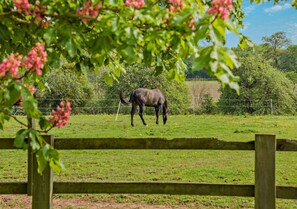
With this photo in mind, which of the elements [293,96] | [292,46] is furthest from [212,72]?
[292,46]

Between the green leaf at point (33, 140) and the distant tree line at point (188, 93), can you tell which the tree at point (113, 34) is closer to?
the green leaf at point (33, 140)

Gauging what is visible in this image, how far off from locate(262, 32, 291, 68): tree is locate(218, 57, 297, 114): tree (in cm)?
2960

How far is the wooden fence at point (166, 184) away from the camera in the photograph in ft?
14.1

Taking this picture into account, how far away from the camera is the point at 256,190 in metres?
4.34

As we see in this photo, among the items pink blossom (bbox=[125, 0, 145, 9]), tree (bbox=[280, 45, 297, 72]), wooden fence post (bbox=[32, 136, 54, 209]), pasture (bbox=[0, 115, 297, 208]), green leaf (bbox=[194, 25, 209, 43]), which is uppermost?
tree (bbox=[280, 45, 297, 72])

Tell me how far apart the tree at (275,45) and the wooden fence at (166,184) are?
212 ft

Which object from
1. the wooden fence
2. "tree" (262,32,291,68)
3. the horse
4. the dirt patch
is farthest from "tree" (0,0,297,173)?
"tree" (262,32,291,68)

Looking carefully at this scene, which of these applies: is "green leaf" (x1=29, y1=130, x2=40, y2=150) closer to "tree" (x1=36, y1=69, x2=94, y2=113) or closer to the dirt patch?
the dirt patch

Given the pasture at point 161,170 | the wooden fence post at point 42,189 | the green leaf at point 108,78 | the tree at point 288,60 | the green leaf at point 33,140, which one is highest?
the tree at point 288,60

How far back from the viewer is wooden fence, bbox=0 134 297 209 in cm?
430

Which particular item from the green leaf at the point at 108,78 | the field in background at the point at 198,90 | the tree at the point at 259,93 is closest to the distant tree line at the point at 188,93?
the tree at the point at 259,93

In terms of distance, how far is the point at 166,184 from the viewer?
14.6 feet

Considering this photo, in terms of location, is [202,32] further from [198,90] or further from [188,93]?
[198,90]

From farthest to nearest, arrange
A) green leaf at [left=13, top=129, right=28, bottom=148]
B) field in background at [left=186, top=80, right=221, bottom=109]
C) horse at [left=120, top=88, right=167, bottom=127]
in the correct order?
field in background at [left=186, top=80, right=221, bottom=109]
horse at [left=120, top=88, right=167, bottom=127]
green leaf at [left=13, top=129, right=28, bottom=148]
